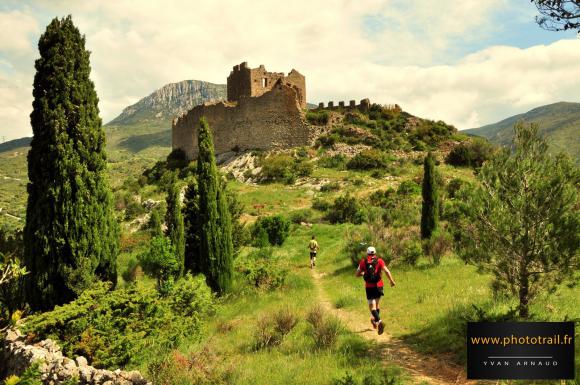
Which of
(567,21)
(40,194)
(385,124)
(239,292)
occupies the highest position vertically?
(385,124)

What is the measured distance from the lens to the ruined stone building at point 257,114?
151 feet

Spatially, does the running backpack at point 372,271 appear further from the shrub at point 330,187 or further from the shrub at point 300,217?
the shrub at point 330,187

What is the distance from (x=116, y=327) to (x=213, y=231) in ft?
19.8

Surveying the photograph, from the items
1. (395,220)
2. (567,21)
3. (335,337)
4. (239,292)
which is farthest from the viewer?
(395,220)

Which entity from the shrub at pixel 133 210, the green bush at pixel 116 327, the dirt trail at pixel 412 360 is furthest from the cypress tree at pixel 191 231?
the shrub at pixel 133 210

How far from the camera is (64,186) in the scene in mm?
10172

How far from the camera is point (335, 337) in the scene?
8008 millimetres

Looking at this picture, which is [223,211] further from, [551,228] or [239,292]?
[551,228]

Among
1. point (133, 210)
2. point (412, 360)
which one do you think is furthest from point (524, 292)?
point (133, 210)

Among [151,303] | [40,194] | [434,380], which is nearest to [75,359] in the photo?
[151,303]

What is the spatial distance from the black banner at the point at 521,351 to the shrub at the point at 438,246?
9505mm

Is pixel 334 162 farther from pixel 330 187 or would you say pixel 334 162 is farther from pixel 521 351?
pixel 521 351

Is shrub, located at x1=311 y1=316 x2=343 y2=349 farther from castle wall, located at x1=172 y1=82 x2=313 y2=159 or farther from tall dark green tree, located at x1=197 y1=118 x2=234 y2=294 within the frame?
castle wall, located at x1=172 y1=82 x2=313 y2=159

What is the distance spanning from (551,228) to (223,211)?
1011 cm
